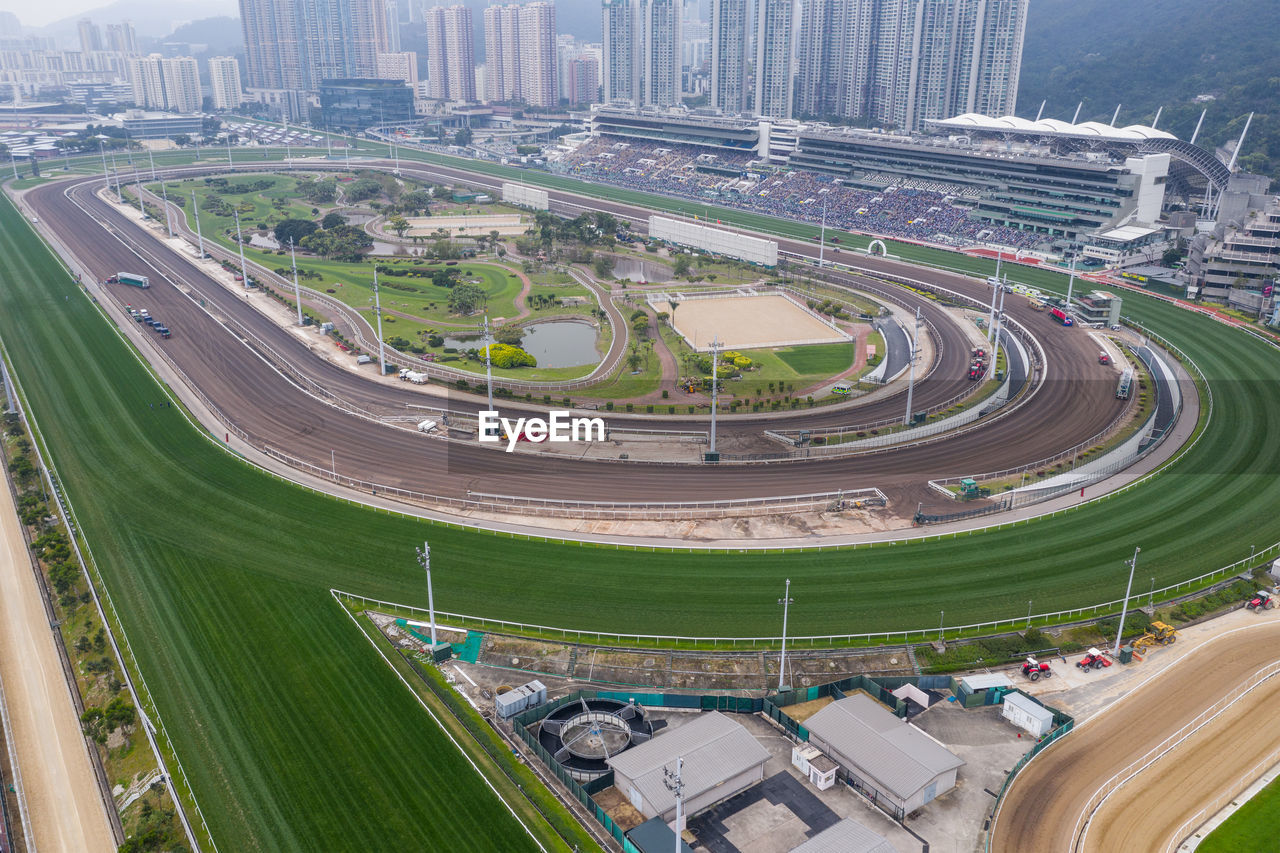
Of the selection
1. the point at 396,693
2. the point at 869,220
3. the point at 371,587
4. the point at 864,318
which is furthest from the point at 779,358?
the point at 869,220

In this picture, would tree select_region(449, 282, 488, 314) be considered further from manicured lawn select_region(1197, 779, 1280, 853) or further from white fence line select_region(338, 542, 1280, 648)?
manicured lawn select_region(1197, 779, 1280, 853)

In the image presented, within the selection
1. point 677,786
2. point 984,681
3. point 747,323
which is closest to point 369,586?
point 677,786

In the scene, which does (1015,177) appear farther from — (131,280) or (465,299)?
(131,280)

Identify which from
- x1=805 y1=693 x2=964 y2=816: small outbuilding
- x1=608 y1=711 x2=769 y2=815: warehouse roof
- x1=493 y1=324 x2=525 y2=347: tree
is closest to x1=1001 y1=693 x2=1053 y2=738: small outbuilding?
x1=805 y1=693 x2=964 y2=816: small outbuilding

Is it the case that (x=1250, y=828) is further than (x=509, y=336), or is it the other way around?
(x=509, y=336)

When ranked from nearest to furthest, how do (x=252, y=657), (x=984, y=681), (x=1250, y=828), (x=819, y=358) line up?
1. (x=1250, y=828)
2. (x=984, y=681)
3. (x=252, y=657)
4. (x=819, y=358)

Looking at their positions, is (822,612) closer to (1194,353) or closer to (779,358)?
(779,358)
